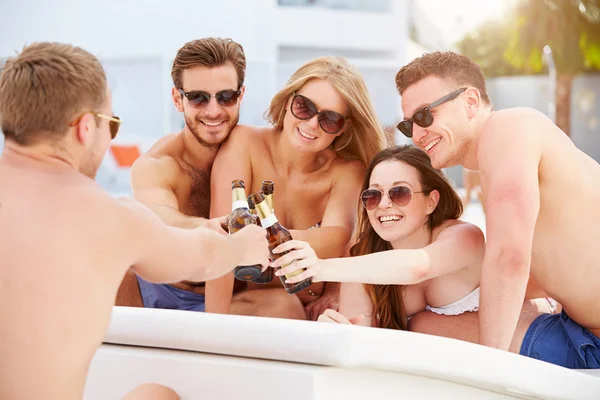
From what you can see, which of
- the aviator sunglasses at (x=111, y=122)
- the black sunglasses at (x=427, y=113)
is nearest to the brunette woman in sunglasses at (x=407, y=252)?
the black sunglasses at (x=427, y=113)

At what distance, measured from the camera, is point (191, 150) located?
14.3ft

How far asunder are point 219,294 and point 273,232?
69 cm

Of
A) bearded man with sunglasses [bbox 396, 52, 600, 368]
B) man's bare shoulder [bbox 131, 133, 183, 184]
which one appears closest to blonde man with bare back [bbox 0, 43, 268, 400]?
bearded man with sunglasses [bbox 396, 52, 600, 368]

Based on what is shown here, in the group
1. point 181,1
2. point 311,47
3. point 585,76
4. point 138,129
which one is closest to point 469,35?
point 585,76

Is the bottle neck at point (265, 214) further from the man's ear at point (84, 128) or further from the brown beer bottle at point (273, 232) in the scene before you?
the man's ear at point (84, 128)

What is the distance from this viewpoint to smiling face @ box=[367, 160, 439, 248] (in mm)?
3516

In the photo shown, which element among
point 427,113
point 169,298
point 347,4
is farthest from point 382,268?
point 347,4

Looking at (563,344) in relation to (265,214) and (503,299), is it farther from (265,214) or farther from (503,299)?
(265,214)

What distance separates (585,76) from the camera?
2580cm

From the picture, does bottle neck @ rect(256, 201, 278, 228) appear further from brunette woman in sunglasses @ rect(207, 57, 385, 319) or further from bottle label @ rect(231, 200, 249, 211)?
brunette woman in sunglasses @ rect(207, 57, 385, 319)

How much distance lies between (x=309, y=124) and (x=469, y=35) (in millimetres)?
37308

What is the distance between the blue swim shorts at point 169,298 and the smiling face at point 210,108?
828 millimetres

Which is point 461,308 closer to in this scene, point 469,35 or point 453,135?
point 453,135

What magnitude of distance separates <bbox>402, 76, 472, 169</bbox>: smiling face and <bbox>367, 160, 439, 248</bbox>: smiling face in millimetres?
159
